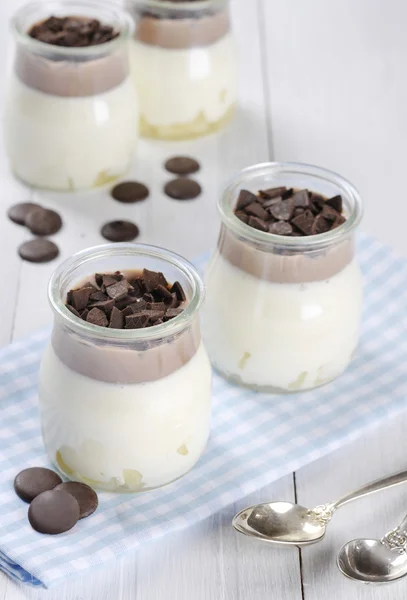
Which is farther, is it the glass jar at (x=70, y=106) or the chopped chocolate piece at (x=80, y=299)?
the glass jar at (x=70, y=106)

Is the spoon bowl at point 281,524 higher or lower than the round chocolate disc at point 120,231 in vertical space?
lower

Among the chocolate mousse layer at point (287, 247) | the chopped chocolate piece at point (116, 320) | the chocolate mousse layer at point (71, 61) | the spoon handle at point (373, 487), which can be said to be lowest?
the spoon handle at point (373, 487)

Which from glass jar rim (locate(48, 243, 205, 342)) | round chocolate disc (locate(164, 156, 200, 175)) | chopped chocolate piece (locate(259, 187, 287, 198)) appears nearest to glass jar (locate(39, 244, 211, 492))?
glass jar rim (locate(48, 243, 205, 342))

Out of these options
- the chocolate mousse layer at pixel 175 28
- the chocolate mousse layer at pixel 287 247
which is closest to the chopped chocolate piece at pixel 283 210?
the chocolate mousse layer at pixel 287 247

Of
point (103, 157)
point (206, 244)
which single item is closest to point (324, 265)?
point (206, 244)

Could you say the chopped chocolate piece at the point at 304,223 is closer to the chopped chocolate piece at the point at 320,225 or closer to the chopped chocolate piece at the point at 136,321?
the chopped chocolate piece at the point at 320,225

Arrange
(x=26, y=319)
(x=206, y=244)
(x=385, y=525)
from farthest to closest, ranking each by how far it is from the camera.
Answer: (x=206, y=244)
(x=26, y=319)
(x=385, y=525)

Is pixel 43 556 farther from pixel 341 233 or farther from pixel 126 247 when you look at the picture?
pixel 341 233
